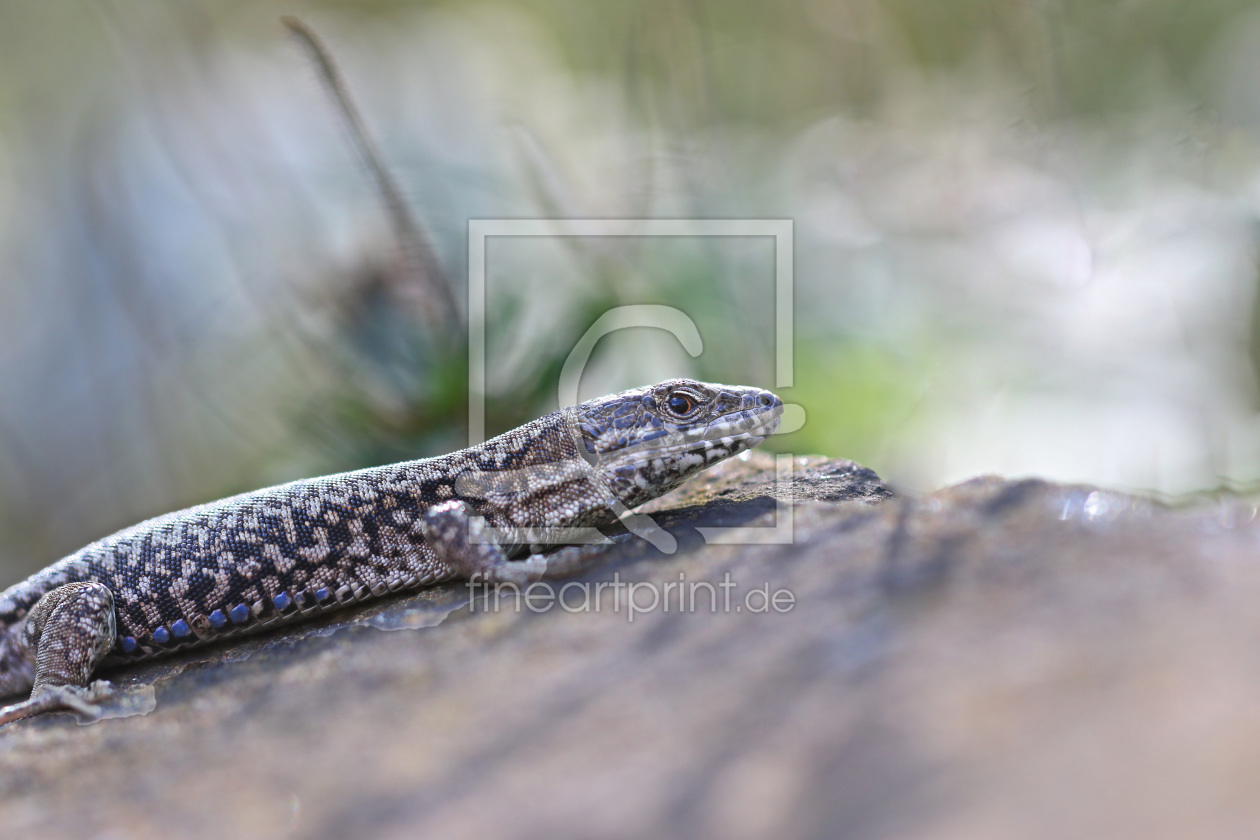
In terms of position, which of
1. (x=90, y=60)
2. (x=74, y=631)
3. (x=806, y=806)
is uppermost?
(x=90, y=60)

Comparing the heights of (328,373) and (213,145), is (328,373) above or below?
below

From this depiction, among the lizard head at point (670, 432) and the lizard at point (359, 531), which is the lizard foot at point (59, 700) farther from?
the lizard head at point (670, 432)

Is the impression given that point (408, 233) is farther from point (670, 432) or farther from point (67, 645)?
point (67, 645)

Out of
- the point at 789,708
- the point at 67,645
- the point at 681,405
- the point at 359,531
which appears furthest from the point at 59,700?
the point at 789,708

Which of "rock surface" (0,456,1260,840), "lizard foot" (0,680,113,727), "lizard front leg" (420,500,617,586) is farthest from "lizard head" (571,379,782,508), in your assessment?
"lizard foot" (0,680,113,727)

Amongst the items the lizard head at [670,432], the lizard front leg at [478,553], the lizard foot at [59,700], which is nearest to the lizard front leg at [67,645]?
the lizard foot at [59,700]

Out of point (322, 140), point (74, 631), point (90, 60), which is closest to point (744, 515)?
point (74, 631)

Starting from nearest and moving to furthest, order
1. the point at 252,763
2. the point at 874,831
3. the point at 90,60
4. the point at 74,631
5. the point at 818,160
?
the point at 874,831 → the point at 252,763 → the point at 74,631 → the point at 818,160 → the point at 90,60

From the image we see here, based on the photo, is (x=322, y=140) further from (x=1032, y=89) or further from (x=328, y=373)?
(x=1032, y=89)
